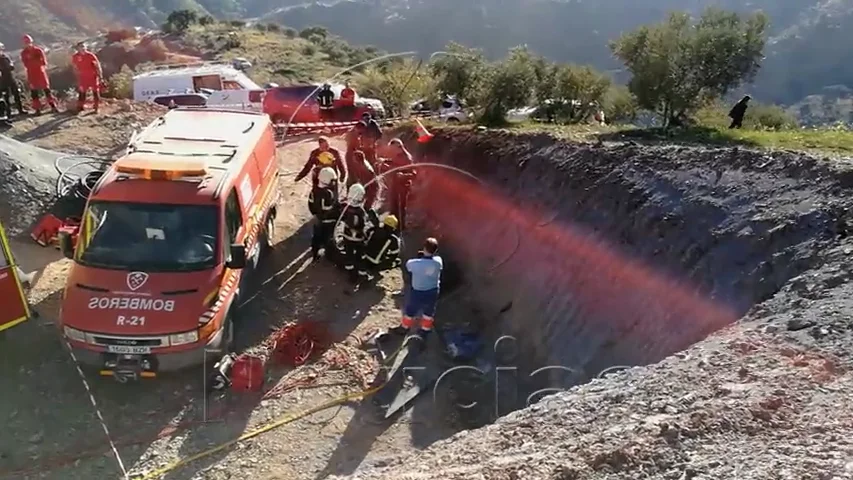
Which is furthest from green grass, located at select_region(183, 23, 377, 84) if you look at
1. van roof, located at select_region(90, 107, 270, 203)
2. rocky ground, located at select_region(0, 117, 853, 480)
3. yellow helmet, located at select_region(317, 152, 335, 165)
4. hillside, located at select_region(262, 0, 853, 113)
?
rocky ground, located at select_region(0, 117, 853, 480)

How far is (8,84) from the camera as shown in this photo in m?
18.1

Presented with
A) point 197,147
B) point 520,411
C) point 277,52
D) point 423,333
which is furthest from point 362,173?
point 277,52

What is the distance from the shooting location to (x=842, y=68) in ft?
176

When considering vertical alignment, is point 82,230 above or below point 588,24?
below

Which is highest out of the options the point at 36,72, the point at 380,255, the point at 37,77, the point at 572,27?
the point at 572,27

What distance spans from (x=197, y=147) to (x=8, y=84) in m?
9.40

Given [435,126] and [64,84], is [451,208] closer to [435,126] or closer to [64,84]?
[435,126]

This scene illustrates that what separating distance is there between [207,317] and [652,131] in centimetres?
799

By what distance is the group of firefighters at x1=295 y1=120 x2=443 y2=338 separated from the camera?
34.7 feet

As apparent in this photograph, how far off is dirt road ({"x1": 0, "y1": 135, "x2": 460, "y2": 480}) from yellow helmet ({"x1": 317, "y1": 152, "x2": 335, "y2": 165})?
2695mm

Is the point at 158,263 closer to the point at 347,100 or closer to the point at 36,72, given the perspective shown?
the point at 36,72

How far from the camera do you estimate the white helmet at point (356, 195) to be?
11586mm

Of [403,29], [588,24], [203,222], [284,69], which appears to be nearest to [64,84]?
[284,69]

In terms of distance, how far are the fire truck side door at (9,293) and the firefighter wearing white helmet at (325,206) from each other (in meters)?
4.26
